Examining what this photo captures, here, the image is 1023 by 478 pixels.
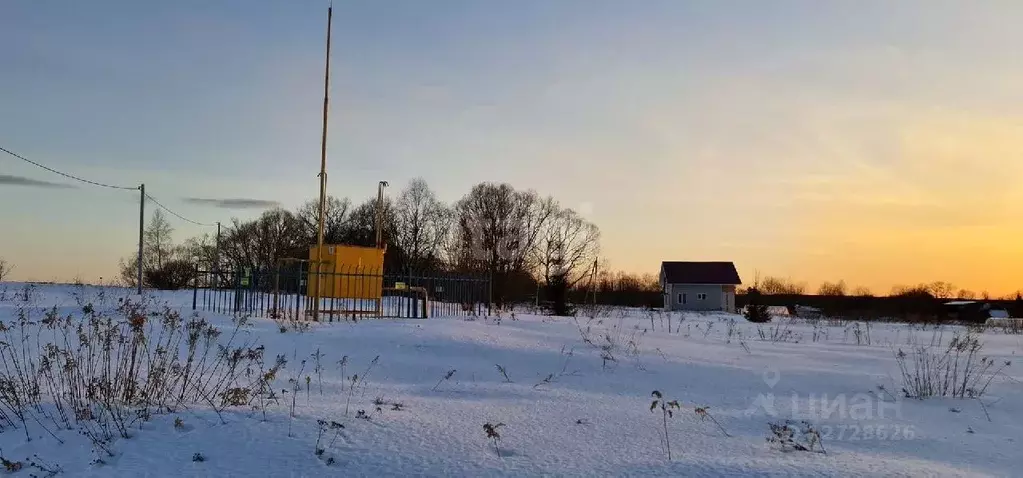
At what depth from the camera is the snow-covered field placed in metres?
4.79

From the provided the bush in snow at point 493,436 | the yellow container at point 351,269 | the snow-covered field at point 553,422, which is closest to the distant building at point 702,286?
the yellow container at point 351,269

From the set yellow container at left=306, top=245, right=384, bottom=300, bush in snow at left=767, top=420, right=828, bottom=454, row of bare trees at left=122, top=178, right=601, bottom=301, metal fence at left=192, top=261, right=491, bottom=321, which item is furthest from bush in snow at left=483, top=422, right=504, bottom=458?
row of bare trees at left=122, top=178, right=601, bottom=301

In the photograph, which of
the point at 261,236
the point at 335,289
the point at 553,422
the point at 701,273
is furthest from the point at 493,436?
the point at 261,236

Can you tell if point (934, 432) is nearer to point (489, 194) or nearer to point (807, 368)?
point (807, 368)

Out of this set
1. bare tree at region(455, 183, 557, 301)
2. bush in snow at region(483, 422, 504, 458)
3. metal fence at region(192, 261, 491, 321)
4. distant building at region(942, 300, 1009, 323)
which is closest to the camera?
bush in snow at region(483, 422, 504, 458)

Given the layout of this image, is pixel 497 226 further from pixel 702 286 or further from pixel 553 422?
pixel 553 422

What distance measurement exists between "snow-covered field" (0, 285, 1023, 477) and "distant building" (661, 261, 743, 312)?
2133 inches

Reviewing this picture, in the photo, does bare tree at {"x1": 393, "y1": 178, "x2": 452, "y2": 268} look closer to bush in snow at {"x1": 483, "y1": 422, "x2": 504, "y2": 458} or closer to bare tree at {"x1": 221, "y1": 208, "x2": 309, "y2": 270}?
bare tree at {"x1": 221, "y1": 208, "x2": 309, "y2": 270}

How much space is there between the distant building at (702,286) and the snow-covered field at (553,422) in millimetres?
54186

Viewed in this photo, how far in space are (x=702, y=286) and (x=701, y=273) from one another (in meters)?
1.42

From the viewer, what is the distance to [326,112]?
16875 mm

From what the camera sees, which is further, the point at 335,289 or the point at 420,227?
the point at 420,227

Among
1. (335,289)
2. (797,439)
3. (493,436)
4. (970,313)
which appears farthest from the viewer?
(970,313)

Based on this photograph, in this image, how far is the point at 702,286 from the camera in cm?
6456
